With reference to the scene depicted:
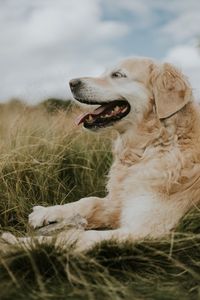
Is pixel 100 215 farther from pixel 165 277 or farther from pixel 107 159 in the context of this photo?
pixel 107 159

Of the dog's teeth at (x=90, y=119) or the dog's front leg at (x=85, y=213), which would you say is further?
the dog's teeth at (x=90, y=119)

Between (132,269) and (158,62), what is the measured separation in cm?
174

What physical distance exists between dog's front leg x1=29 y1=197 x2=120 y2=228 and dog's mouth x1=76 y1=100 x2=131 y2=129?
1.93ft

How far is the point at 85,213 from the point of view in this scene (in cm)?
480

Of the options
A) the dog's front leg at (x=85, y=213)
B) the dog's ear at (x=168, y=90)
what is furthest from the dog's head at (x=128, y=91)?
the dog's front leg at (x=85, y=213)

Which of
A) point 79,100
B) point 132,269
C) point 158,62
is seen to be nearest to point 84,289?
point 132,269

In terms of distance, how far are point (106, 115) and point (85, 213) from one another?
76 cm

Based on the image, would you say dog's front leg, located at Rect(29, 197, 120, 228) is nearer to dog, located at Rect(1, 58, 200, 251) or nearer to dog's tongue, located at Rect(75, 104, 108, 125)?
dog, located at Rect(1, 58, 200, 251)

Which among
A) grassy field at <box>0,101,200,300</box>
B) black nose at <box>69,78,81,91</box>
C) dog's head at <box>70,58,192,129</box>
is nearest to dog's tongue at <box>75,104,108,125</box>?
dog's head at <box>70,58,192,129</box>

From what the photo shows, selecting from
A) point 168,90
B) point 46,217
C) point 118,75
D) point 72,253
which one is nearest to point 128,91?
point 118,75

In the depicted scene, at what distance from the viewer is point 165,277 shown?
3.91 m

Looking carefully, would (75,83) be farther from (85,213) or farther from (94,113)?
(85,213)

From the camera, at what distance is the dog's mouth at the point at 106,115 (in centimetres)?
486

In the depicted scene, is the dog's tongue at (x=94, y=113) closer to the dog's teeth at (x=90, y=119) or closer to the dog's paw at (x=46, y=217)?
the dog's teeth at (x=90, y=119)
